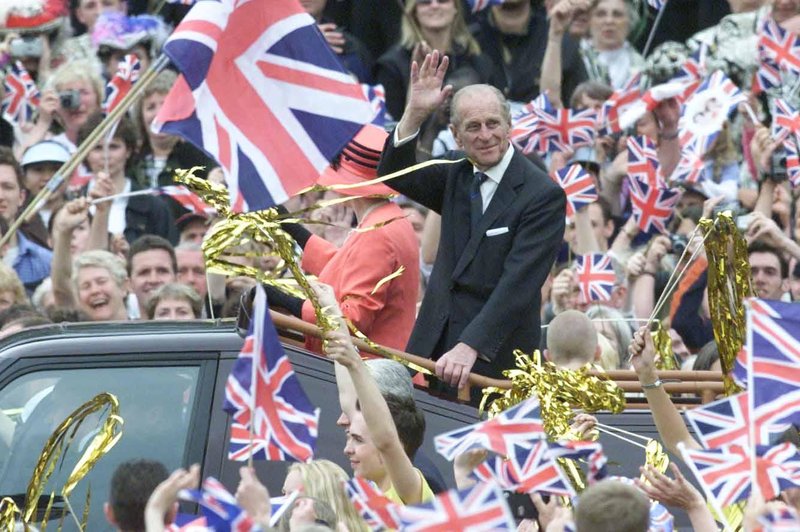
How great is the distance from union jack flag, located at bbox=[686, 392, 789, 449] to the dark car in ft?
5.12

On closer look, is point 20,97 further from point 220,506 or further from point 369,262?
point 220,506

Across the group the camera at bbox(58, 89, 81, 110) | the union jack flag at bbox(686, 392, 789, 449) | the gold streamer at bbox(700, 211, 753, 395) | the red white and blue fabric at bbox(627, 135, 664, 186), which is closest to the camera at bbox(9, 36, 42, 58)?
the camera at bbox(58, 89, 81, 110)

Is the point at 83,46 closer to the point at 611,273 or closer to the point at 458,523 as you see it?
the point at 611,273

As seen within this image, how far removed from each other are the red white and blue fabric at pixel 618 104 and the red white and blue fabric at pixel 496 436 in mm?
6795

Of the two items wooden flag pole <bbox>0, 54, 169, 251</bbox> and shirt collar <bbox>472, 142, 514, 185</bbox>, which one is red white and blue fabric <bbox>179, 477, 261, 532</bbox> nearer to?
wooden flag pole <bbox>0, 54, 169, 251</bbox>

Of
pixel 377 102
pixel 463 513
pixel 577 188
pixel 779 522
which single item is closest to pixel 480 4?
pixel 377 102

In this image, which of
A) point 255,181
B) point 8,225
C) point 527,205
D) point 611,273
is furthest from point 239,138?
point 8,225

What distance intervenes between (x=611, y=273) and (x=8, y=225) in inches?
143

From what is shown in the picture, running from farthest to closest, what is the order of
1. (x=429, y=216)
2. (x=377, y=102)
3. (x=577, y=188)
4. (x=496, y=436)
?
1. (x=377, y=102)
2. (x=577, y=188)
3. (x=429, y=216)
4. (x=496, y=436)

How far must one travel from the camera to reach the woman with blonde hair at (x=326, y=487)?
21.5 feet

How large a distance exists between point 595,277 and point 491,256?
2861 mm

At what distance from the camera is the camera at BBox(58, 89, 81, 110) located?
13773 millimetres

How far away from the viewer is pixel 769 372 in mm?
6215

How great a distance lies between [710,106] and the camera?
12297mm
